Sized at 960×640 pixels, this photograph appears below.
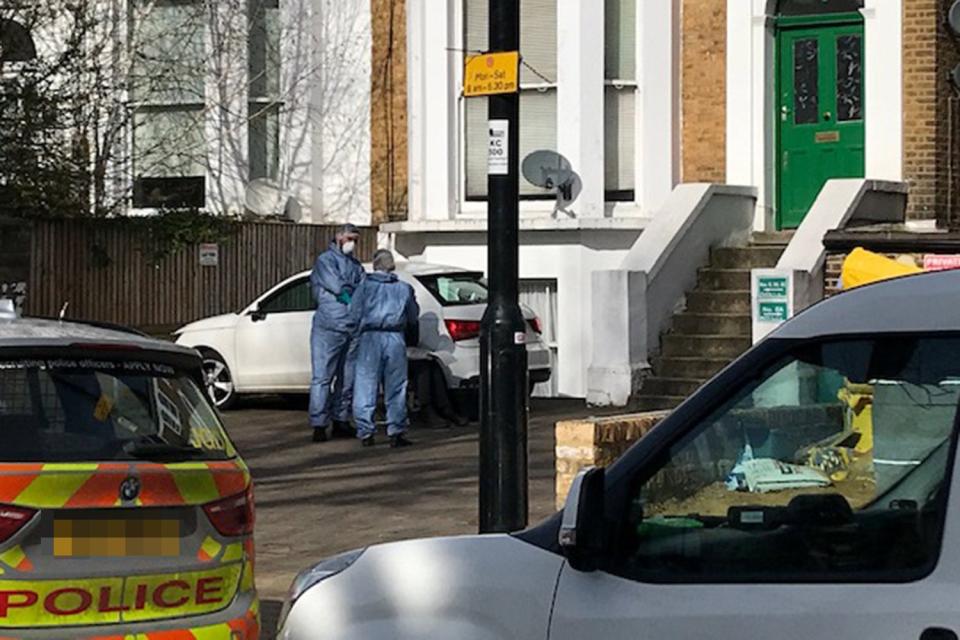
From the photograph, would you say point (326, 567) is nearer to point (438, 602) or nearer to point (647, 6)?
point (438, 602)

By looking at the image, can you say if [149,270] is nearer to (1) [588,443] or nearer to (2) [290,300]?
(2) [290,300]

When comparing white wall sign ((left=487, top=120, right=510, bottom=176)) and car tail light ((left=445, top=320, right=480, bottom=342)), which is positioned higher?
white wall sign ((left=487, top=120, right=510, bottom=176))

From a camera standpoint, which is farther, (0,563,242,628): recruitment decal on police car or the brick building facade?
the brick building facade

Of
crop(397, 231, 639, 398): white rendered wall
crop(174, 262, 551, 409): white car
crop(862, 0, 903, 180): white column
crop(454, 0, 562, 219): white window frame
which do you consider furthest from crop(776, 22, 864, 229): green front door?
crop(174, 262, 551, 409): white car

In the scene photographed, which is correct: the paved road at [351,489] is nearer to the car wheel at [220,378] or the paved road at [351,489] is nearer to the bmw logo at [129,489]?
the car wheel at [220,378]

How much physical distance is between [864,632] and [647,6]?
17.1 meters

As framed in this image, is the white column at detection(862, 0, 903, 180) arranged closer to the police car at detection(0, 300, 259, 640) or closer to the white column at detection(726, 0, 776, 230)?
the white column at detection(726, 0, 776, 230)

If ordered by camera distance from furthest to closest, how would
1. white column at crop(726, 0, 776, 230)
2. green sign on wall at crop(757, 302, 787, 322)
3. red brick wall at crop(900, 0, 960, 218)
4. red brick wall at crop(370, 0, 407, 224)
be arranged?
1. red brick wall at crop(370, 0, 407, 224)
2. white column at crop(726, 0, 776, 230)
3. red brick wall at crop(900, 0, 960, 218)
4. green sign on wall at crop(757, 302, 787, 322)

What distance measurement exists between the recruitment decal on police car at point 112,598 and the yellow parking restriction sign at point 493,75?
3630mm

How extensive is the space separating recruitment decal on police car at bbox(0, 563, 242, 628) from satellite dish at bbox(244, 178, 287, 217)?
1653cm

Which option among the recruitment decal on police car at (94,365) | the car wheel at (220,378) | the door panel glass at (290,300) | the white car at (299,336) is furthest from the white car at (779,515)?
the car wheel at (220,378)

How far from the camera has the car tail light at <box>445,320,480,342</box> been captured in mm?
17672

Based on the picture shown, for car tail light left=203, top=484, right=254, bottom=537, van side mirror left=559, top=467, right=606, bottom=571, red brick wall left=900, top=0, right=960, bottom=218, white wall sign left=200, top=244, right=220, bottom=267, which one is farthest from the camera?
white wall sign left=200, top=244, right=220, bottom=267

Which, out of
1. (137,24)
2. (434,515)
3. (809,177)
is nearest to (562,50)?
(809,177)
